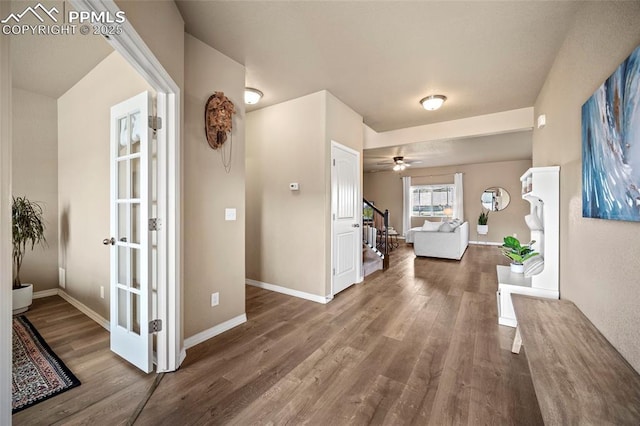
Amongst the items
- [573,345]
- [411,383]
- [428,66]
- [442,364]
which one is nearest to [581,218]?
[573,345]

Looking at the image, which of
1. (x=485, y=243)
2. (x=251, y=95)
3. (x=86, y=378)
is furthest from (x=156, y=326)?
(x=485, y=243)

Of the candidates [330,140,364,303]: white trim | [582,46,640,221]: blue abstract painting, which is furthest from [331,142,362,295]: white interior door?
[582,46,640,221]: blue abstract painting

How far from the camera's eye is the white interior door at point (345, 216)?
3.60 m

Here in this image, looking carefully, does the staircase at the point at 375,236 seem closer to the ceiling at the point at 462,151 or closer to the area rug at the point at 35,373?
the ceiling at the point at 462,151

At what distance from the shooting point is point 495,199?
838cm

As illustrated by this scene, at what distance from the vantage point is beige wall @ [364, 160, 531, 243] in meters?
8.05

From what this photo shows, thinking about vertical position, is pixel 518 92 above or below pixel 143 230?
above

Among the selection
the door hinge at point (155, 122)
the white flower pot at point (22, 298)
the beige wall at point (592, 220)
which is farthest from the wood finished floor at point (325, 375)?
the door hinge at point (155, 122)

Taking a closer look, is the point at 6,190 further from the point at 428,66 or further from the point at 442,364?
the point at 428,66

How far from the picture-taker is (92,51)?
2.35m

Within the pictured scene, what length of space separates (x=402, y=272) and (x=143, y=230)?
4.27 meters

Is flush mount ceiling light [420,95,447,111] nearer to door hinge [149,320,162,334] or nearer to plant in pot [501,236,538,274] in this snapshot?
plant in pot [501,236,538,274]

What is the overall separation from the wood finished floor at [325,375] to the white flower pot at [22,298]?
0.58 ft

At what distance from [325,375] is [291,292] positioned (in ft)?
5.95
